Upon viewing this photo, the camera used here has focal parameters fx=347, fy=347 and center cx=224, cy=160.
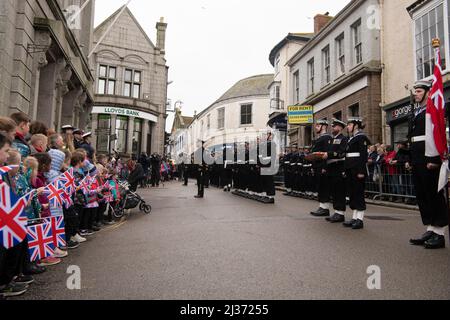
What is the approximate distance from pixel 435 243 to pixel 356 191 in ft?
6.35

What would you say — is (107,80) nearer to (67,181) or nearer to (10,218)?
(67,181)

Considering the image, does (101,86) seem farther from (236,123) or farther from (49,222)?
(49,222)

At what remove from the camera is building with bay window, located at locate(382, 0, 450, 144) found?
1273cm

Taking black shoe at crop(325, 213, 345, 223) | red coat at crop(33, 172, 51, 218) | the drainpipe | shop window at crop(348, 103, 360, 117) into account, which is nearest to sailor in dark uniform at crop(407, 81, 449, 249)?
black shoe at crop(325, 213, 345, 223)

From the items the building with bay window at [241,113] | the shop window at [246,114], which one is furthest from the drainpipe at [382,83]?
the shop window at [246,114]

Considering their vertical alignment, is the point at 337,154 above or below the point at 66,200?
above

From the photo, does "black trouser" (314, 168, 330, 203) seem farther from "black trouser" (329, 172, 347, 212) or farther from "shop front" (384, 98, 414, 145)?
"shop front" (384, 98, 414, 145)

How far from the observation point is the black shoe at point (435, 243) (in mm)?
4857

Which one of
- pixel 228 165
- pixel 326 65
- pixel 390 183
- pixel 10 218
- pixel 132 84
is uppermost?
pixel 132 84

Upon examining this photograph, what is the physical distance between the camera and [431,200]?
16.8 ft

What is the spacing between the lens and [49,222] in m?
4.29

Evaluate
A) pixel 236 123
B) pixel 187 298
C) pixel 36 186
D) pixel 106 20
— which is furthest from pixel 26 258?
pixel 236 123

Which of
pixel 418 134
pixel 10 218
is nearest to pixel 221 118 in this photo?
pixel 418 134
